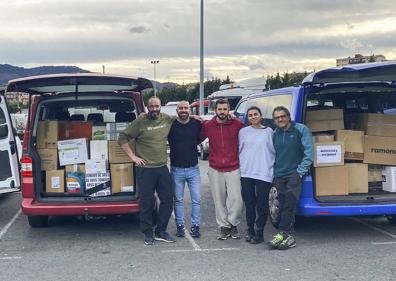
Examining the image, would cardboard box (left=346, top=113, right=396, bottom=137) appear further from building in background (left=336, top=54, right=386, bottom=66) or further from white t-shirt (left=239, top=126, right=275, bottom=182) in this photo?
building in background (left=336, top=54, right=386, bottom=66)

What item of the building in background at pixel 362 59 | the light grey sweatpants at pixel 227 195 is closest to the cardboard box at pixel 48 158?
the light grey sweatpants at pixel 227 195

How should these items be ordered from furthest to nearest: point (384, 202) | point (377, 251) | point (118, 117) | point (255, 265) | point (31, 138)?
point (118, 117)
point (31, 138)
point (384, 202)
point (377, 251)
point (255, 265)

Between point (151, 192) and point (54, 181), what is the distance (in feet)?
4.61

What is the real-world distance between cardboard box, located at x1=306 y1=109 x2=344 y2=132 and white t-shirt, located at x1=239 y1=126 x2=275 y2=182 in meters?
0.79

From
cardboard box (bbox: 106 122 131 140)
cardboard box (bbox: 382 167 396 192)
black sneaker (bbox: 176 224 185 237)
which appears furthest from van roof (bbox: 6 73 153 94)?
cardboard box (bbox: 382 167 396 192)

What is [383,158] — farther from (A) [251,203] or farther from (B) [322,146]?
(A) [251,203]

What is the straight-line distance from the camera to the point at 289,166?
653cm

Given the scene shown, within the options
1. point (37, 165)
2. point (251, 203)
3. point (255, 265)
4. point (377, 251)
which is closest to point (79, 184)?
point (37, 165)

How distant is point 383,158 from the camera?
23.8ft

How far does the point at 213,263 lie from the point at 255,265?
446mm

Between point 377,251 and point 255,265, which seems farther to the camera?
point 377,251

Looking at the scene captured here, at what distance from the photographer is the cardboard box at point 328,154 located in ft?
22.5

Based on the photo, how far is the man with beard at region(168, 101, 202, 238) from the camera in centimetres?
690

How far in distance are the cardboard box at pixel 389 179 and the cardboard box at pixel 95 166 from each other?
3690 millimetres
